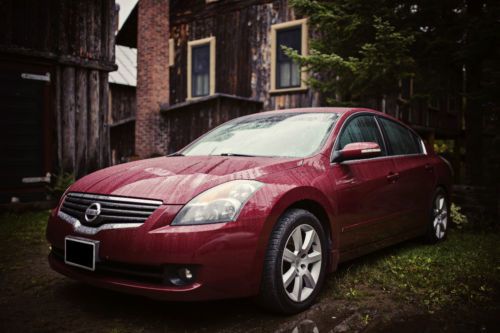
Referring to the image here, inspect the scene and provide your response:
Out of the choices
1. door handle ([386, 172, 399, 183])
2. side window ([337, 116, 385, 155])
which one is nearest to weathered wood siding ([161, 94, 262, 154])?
side window ([337, 116, 385, 155])

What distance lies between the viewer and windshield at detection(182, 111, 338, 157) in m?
3.97

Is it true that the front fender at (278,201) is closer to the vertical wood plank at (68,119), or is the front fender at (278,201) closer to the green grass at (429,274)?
the green grass at (429,274)

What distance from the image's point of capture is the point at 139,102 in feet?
51.6

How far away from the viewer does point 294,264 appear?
3.35 meters

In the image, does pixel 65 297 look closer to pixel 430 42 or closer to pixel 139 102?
pixel 430 42

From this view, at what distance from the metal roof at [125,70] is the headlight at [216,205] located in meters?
20.9

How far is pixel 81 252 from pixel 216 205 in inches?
39.2

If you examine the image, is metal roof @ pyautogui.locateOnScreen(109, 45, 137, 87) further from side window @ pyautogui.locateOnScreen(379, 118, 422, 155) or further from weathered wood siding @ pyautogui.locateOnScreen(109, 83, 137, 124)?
side window @ pyautogui.locateOnScreen(379, 118, 422, 155)

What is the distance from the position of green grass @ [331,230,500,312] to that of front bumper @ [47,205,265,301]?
3.64 feet

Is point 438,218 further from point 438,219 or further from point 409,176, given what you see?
point 409,176

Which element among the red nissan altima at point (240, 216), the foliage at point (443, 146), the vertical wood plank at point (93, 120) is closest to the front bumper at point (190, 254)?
the red nissan altima at point (240, 216)

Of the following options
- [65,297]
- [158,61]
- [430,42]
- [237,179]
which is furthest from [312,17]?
[158,61]

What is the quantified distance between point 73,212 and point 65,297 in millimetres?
773

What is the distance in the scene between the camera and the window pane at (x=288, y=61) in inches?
509
